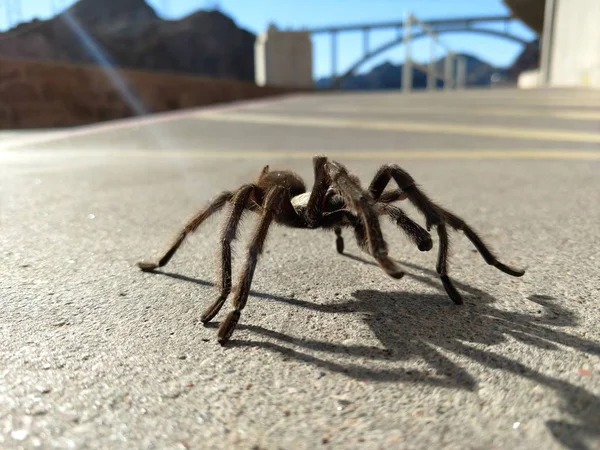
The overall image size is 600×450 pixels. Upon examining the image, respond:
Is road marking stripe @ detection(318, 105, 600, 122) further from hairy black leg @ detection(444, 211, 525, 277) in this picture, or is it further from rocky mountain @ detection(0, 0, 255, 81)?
rocky mountain @ detection(0, 0, 255, 81)

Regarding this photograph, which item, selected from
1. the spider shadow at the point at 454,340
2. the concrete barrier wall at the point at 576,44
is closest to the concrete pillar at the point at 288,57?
the concrete barrier wall at the point at 576,44

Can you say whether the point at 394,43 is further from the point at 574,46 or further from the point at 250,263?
the point at 250,263

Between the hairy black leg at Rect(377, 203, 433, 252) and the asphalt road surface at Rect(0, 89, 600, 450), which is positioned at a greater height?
the hairy black leg at Rect(377, 203, 433, 252)

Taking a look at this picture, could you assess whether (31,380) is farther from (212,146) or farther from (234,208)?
(212,146)

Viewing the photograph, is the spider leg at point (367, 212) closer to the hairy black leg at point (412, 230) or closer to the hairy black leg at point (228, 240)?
the hairy black leg at point (412, 230)

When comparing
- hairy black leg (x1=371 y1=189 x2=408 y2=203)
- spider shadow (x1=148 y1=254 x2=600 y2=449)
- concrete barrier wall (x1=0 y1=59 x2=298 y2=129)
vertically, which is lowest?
spider shadow (x1=148 y1=254 x2=600 y2=449)

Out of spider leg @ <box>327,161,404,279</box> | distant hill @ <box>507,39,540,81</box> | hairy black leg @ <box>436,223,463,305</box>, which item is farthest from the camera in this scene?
distant hill @ <box>507,39,540,81</box>

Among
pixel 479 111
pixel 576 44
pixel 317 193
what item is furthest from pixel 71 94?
pixel 576 44

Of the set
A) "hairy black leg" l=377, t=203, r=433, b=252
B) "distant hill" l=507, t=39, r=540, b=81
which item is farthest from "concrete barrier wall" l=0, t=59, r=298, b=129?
"distant hill" l=507, t=39, r=540, b=81
